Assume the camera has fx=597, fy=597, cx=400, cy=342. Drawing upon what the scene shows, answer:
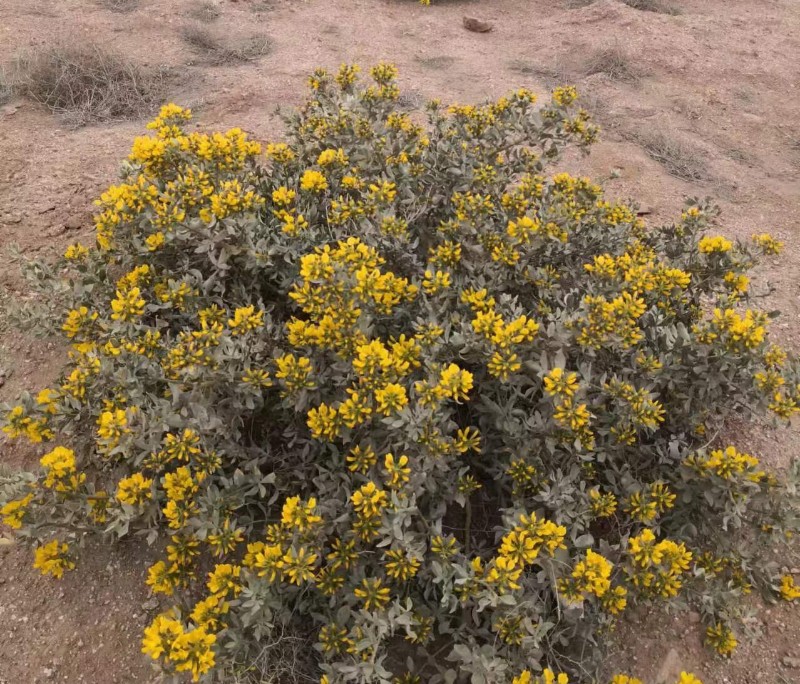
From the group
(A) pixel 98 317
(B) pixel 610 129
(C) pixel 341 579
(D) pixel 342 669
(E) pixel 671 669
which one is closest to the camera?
(D) pixel 342 669

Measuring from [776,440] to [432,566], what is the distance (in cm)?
208

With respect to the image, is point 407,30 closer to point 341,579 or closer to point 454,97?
point 454,97

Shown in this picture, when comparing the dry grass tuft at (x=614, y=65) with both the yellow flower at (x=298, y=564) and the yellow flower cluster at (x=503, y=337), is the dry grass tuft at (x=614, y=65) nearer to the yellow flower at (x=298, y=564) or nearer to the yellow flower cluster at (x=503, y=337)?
the yellow flower cluster at (x=503, y=337)

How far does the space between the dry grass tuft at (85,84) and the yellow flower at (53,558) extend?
12.7ft

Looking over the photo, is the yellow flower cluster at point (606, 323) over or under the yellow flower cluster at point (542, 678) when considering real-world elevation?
over

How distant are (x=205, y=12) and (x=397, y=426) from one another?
7083mm

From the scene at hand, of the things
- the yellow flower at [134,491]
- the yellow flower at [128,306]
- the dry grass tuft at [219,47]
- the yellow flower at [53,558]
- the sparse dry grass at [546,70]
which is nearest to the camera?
the yellow flower at [134,491]

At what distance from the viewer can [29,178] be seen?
4105mm

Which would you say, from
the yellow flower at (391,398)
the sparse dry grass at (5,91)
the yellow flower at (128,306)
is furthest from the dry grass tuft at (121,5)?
the yellow flower at (391,398)

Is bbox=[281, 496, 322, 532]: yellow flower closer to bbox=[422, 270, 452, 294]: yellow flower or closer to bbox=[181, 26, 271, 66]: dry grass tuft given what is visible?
bbox=[422, 270, 452, 294]: yellow flower

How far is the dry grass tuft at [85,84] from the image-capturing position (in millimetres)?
5098

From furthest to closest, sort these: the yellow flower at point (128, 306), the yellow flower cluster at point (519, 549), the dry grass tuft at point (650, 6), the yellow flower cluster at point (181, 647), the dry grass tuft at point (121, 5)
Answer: the dry grass tuft at point (650, 6)
the dry grass tuft at point (121, 5)
the yellow flower at point (128, 306)
the yellow flower cluster at point (519, 549)
the yellow flower cluster at point (181, 647)

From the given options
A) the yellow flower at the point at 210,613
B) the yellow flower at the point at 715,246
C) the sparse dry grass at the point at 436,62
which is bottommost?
the yellow flower at the point at 210,613

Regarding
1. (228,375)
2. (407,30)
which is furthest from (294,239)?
(407,30)
